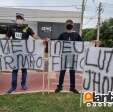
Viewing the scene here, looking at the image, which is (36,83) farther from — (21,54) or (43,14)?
(43,14)

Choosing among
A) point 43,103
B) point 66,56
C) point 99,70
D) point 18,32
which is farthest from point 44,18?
point 99,70

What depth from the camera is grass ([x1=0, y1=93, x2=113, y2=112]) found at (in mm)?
10359

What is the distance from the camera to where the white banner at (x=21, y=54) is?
12.8 m

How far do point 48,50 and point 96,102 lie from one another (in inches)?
132

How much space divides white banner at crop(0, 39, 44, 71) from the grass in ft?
2.94

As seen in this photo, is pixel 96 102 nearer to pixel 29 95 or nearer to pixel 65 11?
pixel 29 95

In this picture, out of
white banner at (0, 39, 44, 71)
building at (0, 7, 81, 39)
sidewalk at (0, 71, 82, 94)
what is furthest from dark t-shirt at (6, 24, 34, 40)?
building at (0, 7, 81, 39)

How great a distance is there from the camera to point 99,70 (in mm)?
10281

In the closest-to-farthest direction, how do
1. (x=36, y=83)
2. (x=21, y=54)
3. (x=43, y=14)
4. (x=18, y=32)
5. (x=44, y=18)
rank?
(x=18, y=32), (x=21, y=54), (x=36, y=83), (x=44, y=18), (x=43, y=14)

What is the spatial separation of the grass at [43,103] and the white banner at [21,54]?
0.90 metres

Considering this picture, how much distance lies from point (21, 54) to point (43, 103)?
214cm

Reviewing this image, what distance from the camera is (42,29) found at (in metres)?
65.8

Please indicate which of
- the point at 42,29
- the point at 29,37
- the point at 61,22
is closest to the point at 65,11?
the point at 61,22

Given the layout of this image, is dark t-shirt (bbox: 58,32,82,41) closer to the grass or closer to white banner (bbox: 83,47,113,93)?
the grass
